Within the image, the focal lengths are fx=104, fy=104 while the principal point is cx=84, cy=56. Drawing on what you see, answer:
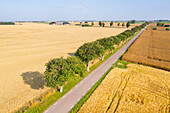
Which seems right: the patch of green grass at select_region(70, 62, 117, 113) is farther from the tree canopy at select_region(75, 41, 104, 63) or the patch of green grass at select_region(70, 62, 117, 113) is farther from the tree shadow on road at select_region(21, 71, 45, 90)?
the tree shadow on road at select_region(21, 71, 45, 90)

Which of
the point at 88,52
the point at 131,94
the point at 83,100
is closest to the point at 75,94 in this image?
the point at 83,100

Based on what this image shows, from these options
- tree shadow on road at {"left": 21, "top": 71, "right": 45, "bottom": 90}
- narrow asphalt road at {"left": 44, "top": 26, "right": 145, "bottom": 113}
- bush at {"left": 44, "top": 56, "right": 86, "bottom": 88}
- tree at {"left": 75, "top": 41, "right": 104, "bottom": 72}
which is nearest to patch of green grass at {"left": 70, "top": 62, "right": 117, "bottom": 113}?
narrow asphalt road at {"left": 44, "top": 26, "right": 145, "bottom": 113}

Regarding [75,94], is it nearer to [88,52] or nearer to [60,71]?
[60,71]

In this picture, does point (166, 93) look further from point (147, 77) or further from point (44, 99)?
point (44, 99)

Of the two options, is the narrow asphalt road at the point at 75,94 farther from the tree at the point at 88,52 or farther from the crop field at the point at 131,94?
the tree at the point at 88,52

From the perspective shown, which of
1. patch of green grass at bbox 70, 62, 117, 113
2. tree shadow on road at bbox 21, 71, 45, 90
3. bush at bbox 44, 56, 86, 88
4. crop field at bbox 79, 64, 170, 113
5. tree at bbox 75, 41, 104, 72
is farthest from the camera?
tree at bbox 75, 41, 104, 72

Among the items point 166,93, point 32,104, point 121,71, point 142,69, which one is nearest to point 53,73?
point 32,104
